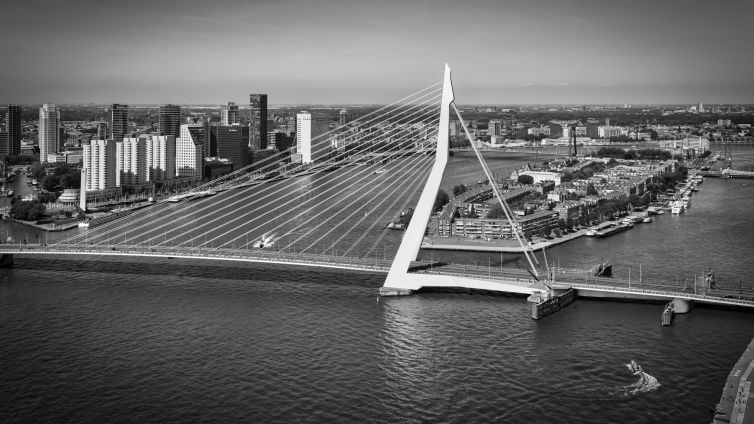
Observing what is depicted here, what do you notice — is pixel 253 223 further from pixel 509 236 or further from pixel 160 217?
pixel 509 236

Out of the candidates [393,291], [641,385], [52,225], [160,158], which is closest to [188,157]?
[160,158]

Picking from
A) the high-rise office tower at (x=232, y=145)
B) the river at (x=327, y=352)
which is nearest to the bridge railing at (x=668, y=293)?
the river at (x=327, y=352)

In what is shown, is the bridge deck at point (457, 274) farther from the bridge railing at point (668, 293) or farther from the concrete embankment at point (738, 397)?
the concrete embankment at point (738, 397)

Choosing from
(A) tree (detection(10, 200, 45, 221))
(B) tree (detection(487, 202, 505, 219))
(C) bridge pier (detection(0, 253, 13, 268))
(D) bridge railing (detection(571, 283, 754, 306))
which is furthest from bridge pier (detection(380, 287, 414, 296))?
(A) tree (detection(10, 200, 45, 221))

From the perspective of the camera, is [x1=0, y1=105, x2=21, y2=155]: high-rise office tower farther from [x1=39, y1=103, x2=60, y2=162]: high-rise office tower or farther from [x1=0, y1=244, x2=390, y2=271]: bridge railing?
[x1=0, y1=244, x2=390, y2=271]: bridge railing

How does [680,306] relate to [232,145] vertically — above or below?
below

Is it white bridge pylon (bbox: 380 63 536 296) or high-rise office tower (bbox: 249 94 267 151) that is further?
high-rise office tower (bbox: 249 94 267 151)

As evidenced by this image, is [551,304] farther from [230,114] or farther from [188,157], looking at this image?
[230,114]

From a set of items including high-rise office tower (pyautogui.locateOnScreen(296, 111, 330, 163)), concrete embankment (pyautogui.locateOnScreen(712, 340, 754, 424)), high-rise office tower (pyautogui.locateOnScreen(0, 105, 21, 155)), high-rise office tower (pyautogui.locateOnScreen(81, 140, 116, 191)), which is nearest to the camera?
concrete embankment (pyautogui.locateOnScreen(712, 340, 754, 424))
